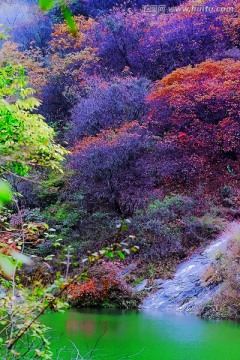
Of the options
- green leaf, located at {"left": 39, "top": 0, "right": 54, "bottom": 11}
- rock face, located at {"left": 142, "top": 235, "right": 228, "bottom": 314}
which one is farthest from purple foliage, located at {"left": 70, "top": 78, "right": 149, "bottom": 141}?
green leaf, located at {"left": 39, "top": 0, "right": 54, "bottom": 11}

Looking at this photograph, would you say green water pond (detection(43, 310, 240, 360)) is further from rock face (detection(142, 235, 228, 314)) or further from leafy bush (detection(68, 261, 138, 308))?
leafy bush (detection(68, 261, 138, 308))

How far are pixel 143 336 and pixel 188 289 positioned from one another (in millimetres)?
3720

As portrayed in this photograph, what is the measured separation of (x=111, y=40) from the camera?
21.6m

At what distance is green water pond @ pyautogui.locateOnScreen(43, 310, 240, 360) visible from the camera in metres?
7.20

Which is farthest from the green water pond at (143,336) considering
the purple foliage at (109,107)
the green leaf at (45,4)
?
the purple foliage at (109,107)

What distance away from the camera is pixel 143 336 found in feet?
28.3

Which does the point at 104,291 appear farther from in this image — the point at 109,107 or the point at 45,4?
the point at 45,4

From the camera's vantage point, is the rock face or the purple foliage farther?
the purple foliage

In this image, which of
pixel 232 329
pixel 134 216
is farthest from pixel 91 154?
pixel 232 329

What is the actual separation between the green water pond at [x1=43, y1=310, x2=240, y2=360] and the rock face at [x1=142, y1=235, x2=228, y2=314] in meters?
0.66

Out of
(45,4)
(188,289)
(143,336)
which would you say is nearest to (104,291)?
(188,289)

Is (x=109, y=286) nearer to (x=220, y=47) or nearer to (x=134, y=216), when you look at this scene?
→ (x=134, y=216)

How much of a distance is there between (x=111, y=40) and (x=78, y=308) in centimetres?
1285

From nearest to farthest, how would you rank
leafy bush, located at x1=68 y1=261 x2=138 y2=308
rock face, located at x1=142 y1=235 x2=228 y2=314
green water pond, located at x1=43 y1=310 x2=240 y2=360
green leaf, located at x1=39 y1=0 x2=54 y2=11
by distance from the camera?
1. green leaf, located at x1=39 y1=0 x2=54 y2=11
2. green water pond, located at x1=43 y1=310 x2=240 y2=360
3. rock face, located at x1=142 y1=235 x2=228 y2=314
4. leafy bush, located at x1=68 y1=261 x2=138 y2=308
